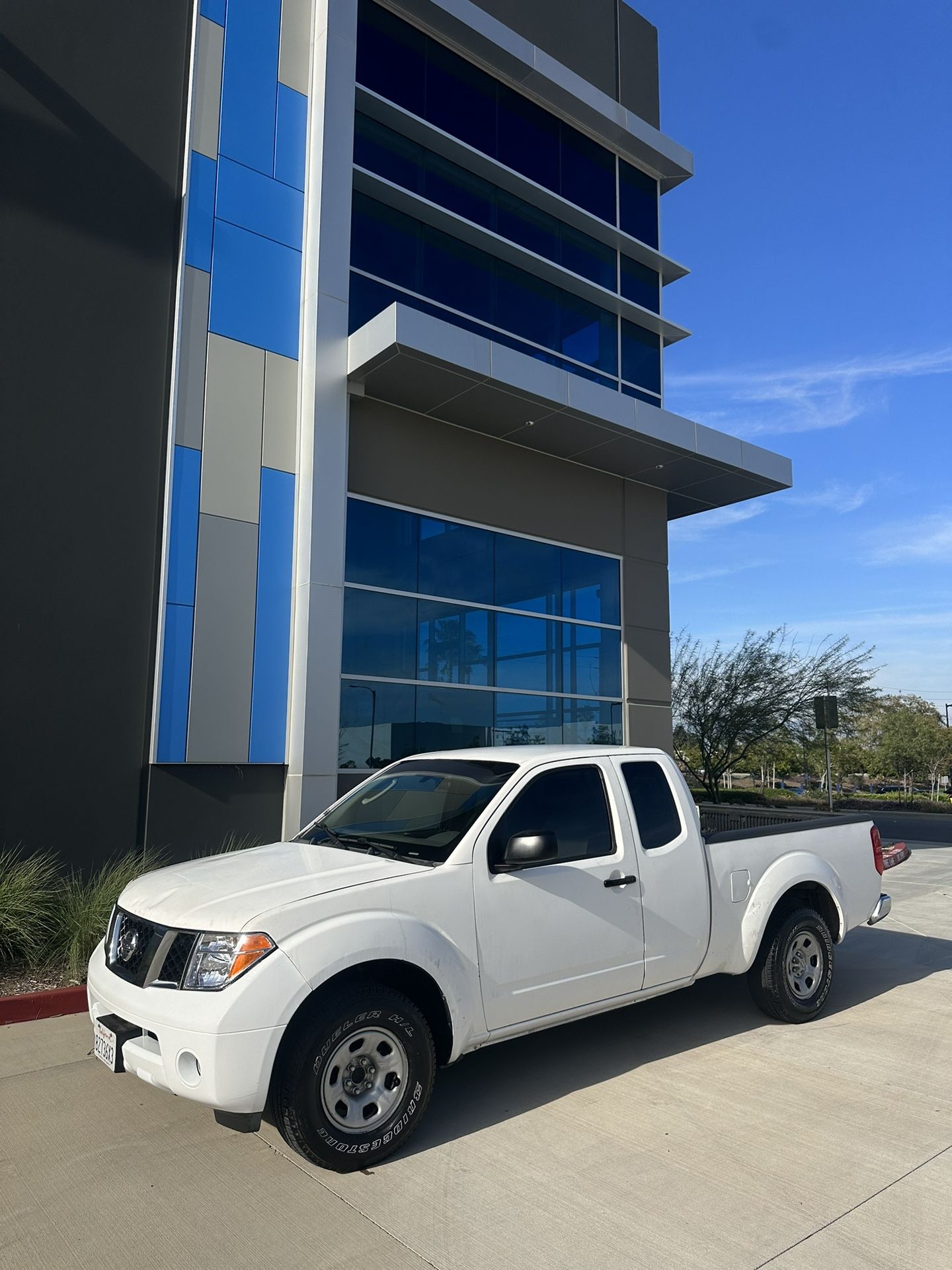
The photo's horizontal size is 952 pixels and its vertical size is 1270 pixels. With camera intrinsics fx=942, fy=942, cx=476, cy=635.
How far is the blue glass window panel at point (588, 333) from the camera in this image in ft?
47.4

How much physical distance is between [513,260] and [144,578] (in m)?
7.54

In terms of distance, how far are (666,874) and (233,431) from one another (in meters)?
7.34

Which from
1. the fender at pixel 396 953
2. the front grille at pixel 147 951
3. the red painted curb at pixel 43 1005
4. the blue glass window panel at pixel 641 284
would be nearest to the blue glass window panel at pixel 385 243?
the blue glass window panel at pixel 641 284

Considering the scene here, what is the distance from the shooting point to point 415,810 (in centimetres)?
537

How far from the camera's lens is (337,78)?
11.8 metres

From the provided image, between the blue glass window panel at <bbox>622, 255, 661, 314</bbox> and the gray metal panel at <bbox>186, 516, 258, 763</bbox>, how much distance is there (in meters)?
8.45

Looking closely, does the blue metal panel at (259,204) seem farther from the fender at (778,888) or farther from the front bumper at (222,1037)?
the front bumper at (222,1037)

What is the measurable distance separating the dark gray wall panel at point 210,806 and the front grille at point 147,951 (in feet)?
16.5

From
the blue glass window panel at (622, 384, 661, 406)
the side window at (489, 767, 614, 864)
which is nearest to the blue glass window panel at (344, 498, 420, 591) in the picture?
the blue glass window panel at (622, 384, 661, 406)

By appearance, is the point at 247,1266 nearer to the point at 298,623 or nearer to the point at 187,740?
the point at 187,740

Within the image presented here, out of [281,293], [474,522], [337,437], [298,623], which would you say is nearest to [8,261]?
[281,293]

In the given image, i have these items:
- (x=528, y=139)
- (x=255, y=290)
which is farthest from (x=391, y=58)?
(x=255, y=290)

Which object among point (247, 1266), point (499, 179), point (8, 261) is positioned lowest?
point (247, 1266)

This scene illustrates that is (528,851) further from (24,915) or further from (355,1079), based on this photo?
(24,915)
